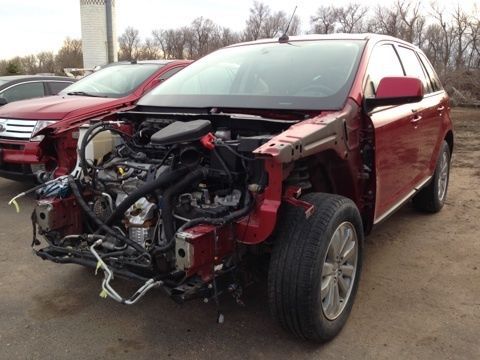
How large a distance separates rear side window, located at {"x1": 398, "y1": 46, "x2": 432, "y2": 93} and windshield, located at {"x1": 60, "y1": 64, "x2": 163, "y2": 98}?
3.63 m

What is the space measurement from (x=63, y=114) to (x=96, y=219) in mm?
3139

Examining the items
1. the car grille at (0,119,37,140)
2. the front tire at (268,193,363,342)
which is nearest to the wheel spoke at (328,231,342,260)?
the front tire at (268,193,363,342)

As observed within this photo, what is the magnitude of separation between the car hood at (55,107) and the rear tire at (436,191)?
3757mm

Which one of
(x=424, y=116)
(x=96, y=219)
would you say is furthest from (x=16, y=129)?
(x=424, y=116)

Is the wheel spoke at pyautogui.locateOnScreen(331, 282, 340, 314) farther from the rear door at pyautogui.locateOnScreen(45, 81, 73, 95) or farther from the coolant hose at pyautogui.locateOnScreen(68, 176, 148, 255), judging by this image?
the rear door at pyautogui.locateOnScreen(45, 81, 73, 95)

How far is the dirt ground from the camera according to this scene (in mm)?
2998

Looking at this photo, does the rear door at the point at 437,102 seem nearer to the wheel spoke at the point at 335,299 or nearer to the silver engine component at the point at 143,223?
the wheel spoke at the point at 335,299

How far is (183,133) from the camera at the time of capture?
2.87 metres

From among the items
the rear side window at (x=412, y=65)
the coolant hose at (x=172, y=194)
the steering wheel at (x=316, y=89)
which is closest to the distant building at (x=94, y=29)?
the rear side window at (x=412, y=65)

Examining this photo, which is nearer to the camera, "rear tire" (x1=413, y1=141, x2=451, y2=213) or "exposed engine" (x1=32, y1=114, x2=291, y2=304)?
"exposed engine" (x1=32, y1=114, x2=291, y2=304)

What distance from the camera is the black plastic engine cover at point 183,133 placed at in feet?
9.40

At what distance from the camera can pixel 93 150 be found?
3.67 meters

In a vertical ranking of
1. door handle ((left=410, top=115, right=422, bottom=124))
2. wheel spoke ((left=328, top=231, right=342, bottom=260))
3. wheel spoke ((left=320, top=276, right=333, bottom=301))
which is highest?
door handle ((left=410, top=115, right=422, bottom=124))

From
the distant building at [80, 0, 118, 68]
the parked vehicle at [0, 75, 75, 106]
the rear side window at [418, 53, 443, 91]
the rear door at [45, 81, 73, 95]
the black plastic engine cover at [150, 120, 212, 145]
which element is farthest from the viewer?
the distant building at [80, 0, 118, 68]
